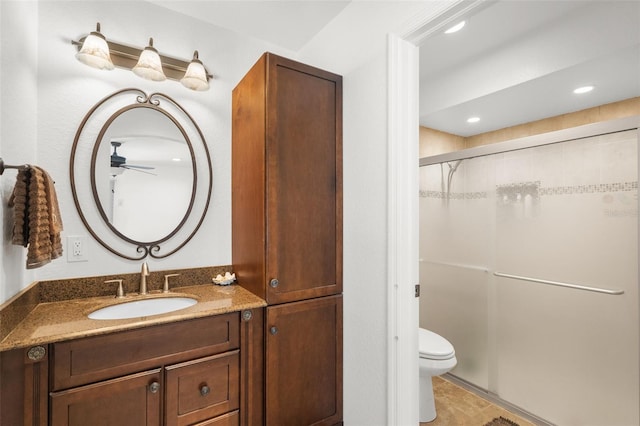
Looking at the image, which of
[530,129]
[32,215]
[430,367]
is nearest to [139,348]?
[32,215]

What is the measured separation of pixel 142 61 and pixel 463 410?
289 cm

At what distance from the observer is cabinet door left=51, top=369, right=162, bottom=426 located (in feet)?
3.52

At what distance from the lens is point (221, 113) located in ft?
6.28

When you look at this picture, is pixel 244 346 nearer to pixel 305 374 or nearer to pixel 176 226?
pixel 305 374

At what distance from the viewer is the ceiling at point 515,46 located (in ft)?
5.39

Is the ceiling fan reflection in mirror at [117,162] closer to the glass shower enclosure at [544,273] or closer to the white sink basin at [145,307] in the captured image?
the white sink basin at [145,307]

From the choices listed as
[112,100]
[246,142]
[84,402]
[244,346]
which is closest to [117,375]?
[84,402]

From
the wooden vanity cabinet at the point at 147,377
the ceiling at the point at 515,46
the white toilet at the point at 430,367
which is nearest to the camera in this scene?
the wooden vanity cabinet at the point at 147,377

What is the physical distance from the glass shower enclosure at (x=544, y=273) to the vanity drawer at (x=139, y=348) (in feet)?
6.27

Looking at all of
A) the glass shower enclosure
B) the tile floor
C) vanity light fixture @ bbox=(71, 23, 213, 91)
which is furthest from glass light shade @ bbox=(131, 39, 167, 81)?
the tile floor

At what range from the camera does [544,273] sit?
79.2 inches

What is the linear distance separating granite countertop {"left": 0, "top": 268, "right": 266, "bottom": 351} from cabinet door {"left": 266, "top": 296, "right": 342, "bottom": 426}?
0.20 metres

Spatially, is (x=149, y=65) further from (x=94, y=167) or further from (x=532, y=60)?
(x=532, y=60)

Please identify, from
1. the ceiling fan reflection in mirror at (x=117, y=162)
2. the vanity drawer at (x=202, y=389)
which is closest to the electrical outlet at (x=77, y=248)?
the ceiling fan reflection in mirror at (x=117, y=162)
